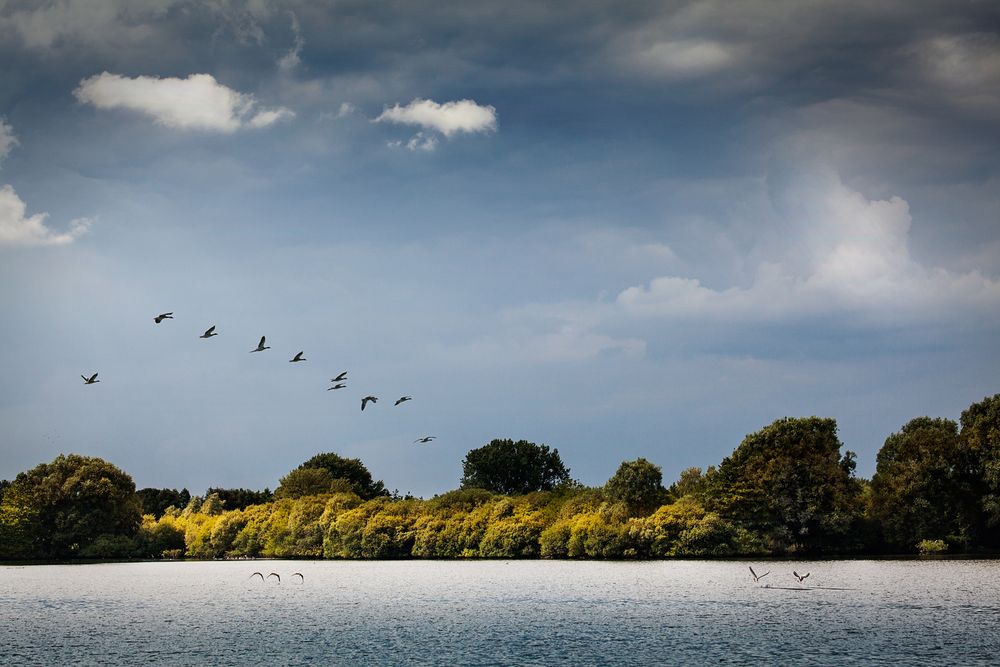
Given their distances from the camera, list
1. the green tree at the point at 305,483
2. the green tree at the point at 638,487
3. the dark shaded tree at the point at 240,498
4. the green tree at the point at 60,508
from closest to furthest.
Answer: the green tree at the point at 638,487, the green tree at the point at 60,508, the green tree at the point at 305,483, the dark shaded tree at the point at 240,498

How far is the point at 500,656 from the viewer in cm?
3834

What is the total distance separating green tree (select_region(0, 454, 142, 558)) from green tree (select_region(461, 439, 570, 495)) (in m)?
57.8

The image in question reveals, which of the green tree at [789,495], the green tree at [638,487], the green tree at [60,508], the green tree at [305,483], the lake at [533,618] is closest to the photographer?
the lake at [533,618]

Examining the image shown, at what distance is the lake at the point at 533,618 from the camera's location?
1521 inches

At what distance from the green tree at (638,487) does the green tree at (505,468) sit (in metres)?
56.2

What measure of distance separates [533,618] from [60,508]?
97985 millimetres

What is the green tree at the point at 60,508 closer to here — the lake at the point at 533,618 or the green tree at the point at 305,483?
the green tree at the point at 305,483

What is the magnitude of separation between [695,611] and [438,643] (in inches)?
629

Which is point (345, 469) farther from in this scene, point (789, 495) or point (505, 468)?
point (789, 495)

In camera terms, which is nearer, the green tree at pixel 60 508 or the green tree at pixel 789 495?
the green tree at pixel 789 495

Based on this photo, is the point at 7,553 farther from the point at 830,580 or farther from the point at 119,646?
the point at 830,580

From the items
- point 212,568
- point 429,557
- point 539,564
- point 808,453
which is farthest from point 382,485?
point 808,453

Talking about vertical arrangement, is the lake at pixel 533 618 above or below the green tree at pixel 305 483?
below

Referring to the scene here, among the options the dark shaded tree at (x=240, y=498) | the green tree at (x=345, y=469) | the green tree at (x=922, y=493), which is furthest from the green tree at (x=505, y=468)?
the green tree at (x=922, y=493)
